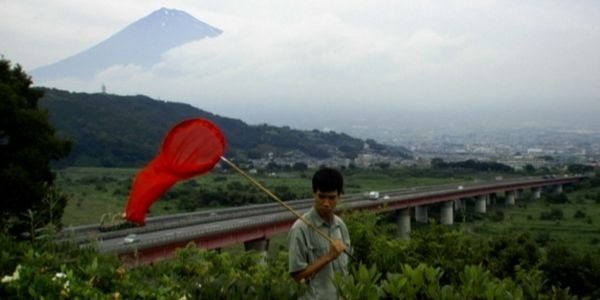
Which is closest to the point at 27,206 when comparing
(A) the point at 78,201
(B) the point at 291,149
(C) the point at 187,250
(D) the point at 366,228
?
(C) the point at 187,250

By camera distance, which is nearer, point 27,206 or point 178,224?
point 27,206

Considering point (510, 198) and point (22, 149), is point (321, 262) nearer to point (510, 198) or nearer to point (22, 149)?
point (22, 149)

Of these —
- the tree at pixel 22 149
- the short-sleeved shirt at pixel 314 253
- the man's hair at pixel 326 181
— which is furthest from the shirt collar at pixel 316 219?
the tree at pixel 22 149

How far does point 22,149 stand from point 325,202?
15.5 m

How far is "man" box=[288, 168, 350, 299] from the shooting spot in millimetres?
3930

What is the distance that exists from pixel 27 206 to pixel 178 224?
11356 millimetres

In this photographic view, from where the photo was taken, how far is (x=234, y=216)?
31.9 metres

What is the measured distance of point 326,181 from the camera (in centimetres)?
408

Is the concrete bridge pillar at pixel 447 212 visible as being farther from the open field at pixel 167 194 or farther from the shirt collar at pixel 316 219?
the shirt collar at pixel 316 219

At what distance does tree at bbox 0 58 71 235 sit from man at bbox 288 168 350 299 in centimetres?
1374

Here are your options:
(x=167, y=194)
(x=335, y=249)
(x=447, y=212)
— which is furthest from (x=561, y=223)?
(x=335, y=249)

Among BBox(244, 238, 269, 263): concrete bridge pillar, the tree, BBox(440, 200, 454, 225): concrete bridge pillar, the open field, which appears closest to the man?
Result: the tree

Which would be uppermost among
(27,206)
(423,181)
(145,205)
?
(145,205)

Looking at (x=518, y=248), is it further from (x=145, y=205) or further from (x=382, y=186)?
(x=382, y=186)
